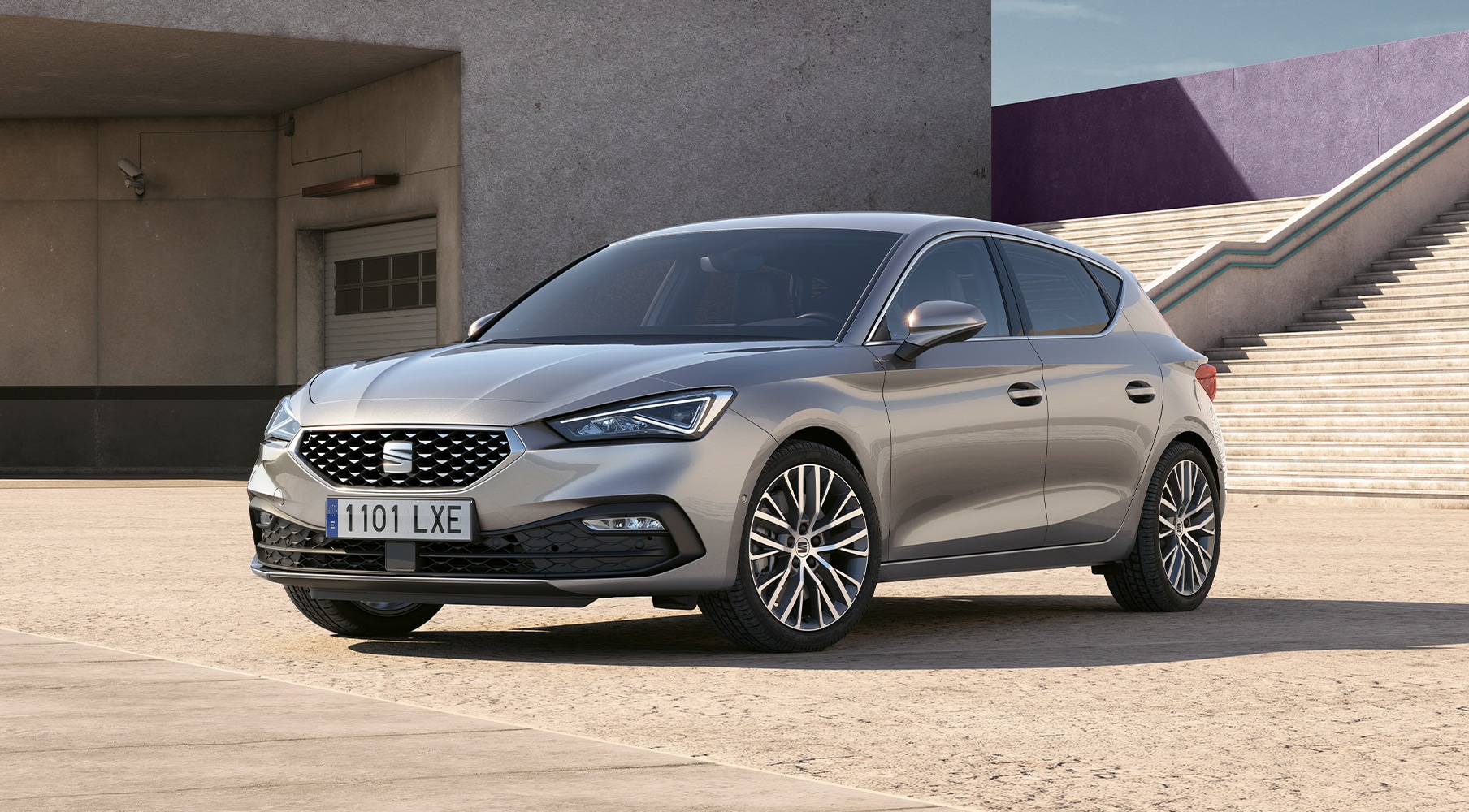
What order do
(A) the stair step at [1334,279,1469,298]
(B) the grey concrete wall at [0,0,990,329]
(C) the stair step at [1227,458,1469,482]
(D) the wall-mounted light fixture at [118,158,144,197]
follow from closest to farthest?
(C) the stair step at [1227,458,1469,482] < (A) the stair step at [1334,279,1469,298] < (B) the grey concrete wall at [0,0,990,329] < (D) the wall-mounted light fixture at [118,158,144,197]

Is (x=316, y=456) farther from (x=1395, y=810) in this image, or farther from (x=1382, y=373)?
(x=1382, y=373)

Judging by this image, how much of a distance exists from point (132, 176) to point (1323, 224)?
16.2 metres

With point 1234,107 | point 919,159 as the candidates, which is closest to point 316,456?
point 919,159

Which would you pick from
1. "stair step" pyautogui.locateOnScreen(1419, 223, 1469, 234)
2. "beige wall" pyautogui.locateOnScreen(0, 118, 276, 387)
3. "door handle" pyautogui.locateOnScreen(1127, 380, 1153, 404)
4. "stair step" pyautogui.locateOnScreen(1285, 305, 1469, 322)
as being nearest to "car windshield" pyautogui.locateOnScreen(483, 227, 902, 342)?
"door handle" pyautogui.locateOnScreen(1127, 380, 1153, 404)

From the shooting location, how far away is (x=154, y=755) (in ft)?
16.9

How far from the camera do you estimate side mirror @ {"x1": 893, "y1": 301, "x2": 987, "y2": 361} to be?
7566mm

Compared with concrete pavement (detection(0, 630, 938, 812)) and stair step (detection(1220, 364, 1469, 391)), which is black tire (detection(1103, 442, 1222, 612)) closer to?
concrete pavement (detection(0, 630, 938, 812))

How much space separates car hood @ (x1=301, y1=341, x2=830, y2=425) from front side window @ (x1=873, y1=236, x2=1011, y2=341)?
59 centimetres

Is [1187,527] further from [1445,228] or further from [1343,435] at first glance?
[1445,228]

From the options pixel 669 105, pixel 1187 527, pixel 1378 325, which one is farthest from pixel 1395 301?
pixel 1187 527

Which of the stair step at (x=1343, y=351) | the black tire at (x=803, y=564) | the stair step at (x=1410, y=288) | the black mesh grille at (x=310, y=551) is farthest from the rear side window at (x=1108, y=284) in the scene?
the stair step at (x=1410, y=288)

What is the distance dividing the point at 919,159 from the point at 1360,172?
6.34 metres

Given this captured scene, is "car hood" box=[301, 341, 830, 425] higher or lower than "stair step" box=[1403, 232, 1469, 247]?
lower

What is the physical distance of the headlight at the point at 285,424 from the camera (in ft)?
24.2
